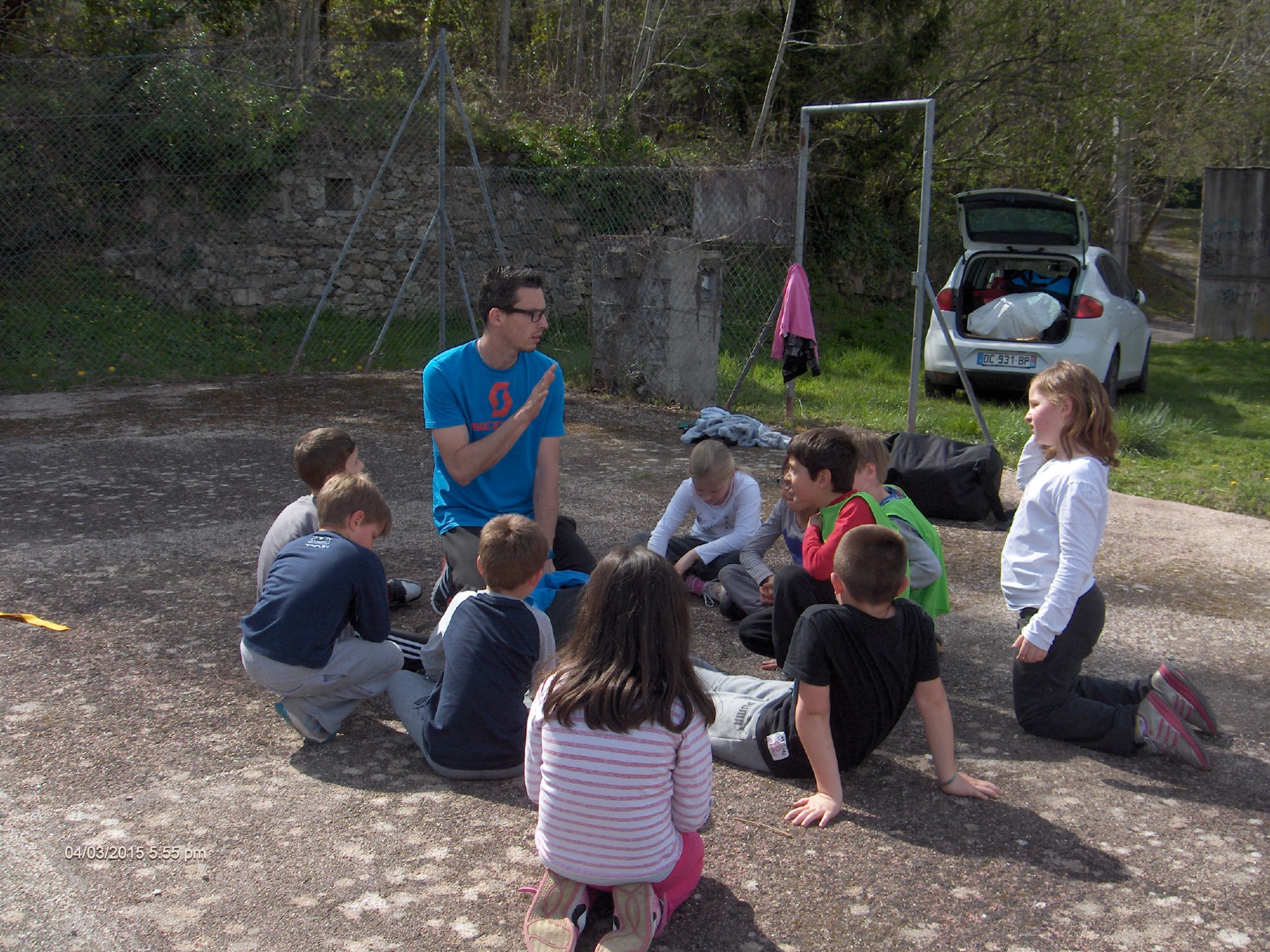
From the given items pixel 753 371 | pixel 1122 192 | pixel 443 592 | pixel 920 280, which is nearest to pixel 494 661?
pixel 443 592

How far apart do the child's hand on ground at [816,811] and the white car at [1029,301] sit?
22.5ft

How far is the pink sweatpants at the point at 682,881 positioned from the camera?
2.47m

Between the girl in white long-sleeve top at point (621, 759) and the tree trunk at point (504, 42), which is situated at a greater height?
the tree trunk at point (504, 42)

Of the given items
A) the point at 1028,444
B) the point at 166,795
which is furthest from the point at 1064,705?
the point at 166,795

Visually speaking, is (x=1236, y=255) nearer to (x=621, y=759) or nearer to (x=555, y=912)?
(x=621, y=759)

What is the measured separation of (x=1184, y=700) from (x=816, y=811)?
56.5 inches

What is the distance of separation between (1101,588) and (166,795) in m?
4.20

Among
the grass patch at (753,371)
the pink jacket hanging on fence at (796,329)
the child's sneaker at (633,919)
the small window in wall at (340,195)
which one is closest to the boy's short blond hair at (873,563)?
the child's sneaker at (633,919)

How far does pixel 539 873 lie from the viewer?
2.71 m

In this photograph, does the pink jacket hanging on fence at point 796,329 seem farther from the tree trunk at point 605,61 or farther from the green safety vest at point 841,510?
the tree trunk at point 605,61

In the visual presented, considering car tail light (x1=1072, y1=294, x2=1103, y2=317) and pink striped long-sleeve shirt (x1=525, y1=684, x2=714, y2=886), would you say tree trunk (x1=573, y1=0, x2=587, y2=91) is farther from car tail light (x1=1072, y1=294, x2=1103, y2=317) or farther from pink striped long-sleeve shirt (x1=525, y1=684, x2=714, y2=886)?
pink striped long-sleeve shirt (x1=525, y1=684, x2=714, y2=886)

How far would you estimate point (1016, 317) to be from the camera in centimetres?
993

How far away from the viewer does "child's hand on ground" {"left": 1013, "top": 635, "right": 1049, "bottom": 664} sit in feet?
10.6

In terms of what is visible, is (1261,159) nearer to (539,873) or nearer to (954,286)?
(954,286)
